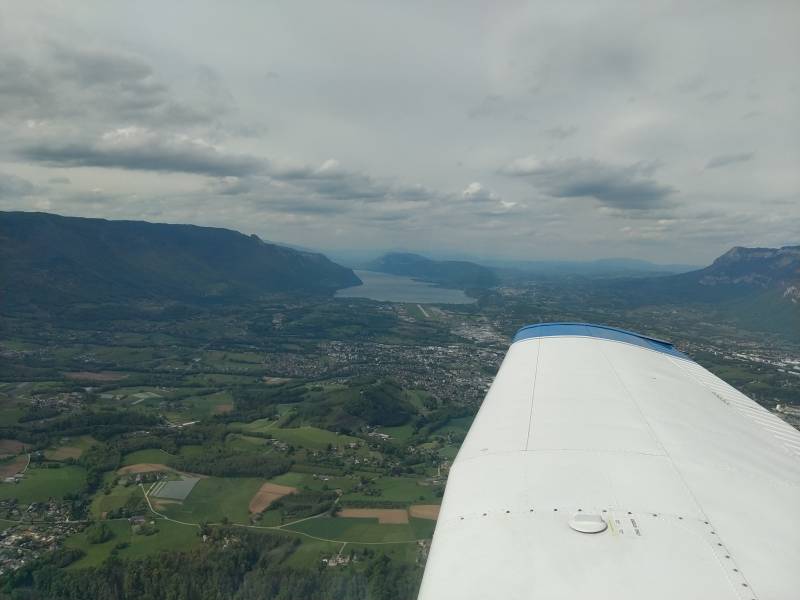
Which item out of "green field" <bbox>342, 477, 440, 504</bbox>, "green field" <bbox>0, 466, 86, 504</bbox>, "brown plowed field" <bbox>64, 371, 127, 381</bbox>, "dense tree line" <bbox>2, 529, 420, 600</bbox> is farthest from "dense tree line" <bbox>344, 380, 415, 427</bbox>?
"brown plowed field" <bbox>64, 371, 127, 381</bbox>

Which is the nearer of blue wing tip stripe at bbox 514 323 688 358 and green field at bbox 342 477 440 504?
blue wing tip stripe at bbox 514 323 688 358

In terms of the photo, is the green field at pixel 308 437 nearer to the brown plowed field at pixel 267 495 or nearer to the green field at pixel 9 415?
the brown plowed field at pixel 267 495

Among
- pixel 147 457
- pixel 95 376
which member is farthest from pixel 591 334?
pixel 95 376

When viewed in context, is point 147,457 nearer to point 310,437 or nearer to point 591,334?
point 310,437

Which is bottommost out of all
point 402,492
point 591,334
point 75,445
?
point 75,445

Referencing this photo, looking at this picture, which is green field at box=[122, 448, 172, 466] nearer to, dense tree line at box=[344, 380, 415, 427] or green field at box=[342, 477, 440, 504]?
green field at box=[342, 477, 440, 504]

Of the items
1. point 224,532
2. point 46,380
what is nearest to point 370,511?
point 224,532

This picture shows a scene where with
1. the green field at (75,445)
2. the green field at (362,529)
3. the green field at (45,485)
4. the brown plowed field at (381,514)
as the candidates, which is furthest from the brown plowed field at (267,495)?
the green field at (75,445)
